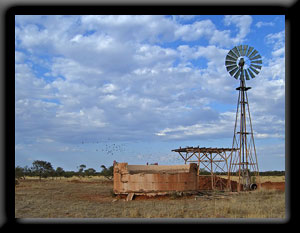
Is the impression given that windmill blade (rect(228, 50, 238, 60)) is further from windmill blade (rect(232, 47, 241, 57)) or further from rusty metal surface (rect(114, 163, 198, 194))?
rusty metal surface (rect(114, 163, 198, 194))

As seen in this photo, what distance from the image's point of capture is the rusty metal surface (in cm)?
2234

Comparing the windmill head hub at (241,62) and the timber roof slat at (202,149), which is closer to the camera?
the timber roof slat at (202,149)

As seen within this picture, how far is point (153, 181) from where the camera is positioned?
22.3 metres

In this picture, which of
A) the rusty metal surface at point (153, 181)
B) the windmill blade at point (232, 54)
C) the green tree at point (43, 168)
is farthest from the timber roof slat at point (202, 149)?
the green tree at point (43, 168)

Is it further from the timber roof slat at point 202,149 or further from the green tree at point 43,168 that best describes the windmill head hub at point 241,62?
the green tree at point 43,168

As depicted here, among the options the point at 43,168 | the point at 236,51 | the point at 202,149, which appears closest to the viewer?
the point at 202,149

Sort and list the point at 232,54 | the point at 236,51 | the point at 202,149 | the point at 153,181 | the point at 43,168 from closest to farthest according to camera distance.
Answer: the point at 153,181, the point at 202,149, the point at 236,51, the point at 232,54, the point at 43,168

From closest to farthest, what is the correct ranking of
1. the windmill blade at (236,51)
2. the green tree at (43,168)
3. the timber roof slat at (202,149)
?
1. the timber roof slat at (202,149)
2. the windmill blade at (236,51)
3. the green tree at (43,168)

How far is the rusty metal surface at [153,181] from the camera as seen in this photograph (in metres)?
22.3

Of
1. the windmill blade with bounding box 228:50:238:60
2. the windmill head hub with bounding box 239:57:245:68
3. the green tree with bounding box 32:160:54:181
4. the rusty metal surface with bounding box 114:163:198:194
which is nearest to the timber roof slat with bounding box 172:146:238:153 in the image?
the rusty metal surface with bounding box 114:163:198:194

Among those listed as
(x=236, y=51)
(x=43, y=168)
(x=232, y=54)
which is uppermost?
(x=236, y=51)

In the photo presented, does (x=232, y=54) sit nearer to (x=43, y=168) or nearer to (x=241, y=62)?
(x=241, y=62)

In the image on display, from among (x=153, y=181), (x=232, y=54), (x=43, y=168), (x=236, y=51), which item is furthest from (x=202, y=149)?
(x=43, y=168)

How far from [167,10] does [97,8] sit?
1791 millimetres
